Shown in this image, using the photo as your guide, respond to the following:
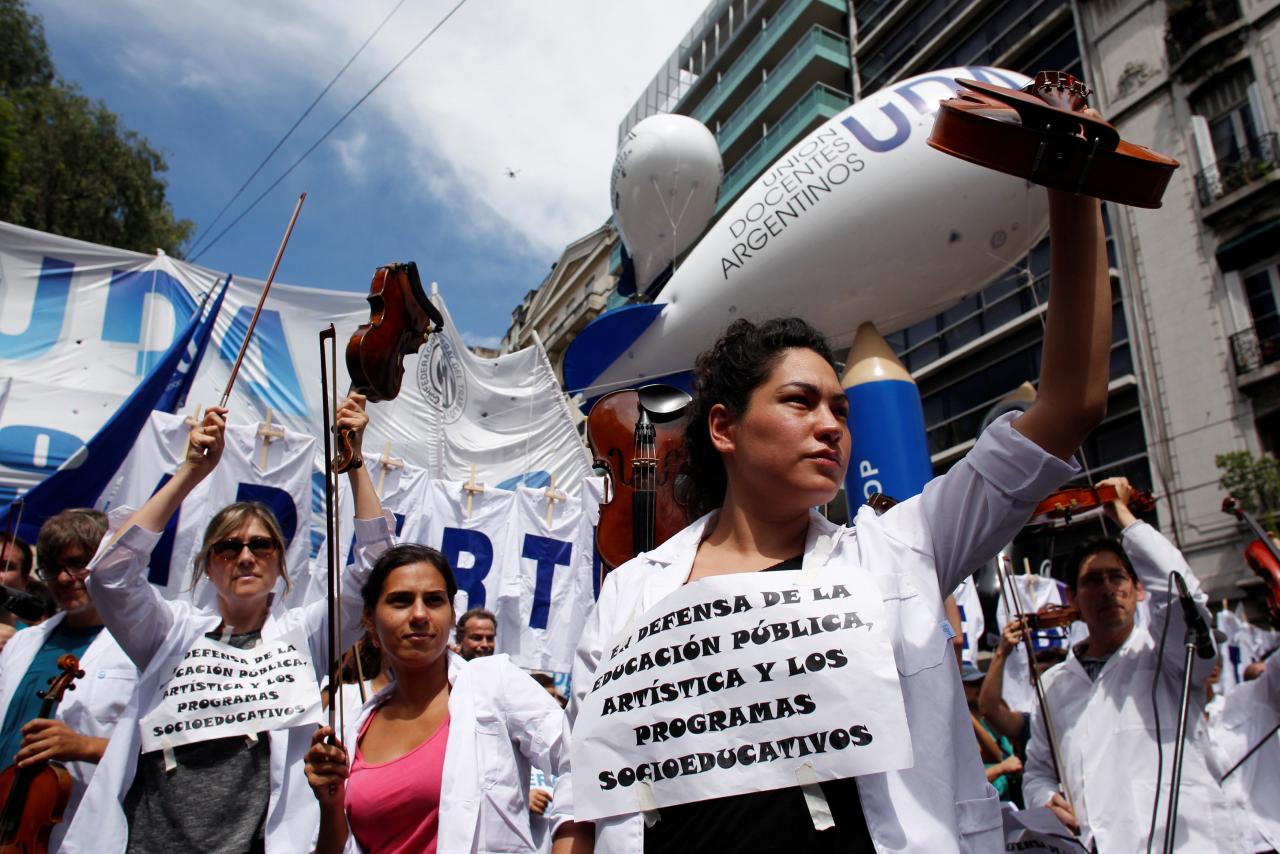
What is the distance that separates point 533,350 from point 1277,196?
1520 centimetres

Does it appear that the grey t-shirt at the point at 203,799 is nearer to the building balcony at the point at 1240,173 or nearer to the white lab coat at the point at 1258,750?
the white lab coat at the point at 1258,750

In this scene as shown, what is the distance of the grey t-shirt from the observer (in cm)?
242

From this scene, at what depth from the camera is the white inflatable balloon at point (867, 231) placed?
16.7 ft

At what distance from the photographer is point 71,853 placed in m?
2.39

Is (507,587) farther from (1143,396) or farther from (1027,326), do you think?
(1027,326)

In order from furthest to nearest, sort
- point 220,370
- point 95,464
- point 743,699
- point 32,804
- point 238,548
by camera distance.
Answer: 1. point 220,370
2. point 95,464
3. point 238,548
4. point 32,804
5. point 743,699

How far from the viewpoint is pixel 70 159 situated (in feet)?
47.1

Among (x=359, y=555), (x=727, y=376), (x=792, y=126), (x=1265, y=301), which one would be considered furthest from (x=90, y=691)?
(x=792, y=126)

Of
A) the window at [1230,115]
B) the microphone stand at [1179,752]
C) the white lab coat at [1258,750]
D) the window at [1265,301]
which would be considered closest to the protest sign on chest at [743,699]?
the microphone stand at [1179,752]

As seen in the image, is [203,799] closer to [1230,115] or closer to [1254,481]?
[1254,481]

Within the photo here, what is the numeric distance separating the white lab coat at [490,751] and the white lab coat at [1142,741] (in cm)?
214

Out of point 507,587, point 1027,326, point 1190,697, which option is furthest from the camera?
point 1027,326

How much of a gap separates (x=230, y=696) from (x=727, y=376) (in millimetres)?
1800

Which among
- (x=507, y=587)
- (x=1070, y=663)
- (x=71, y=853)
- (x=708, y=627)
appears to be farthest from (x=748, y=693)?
(x=507, y=587)
